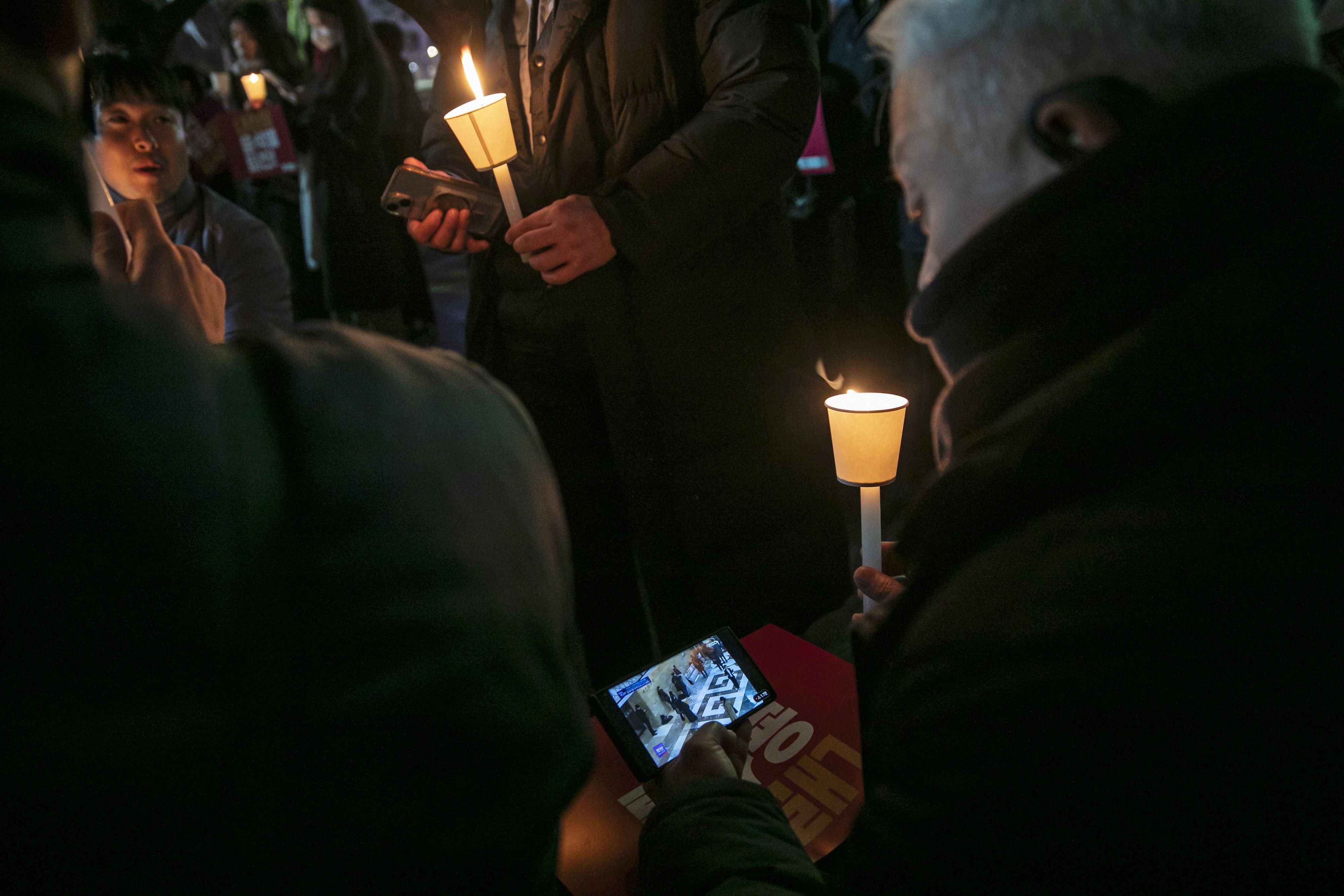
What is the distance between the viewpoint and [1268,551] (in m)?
0.53

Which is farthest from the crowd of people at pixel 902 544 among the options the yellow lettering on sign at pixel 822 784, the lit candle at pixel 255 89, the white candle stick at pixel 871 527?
the lit candle at pixel 255 89

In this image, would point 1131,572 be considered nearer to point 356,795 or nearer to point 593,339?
point 356,795

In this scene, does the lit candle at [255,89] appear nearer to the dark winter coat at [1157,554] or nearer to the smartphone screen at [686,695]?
the smartphone screen at [686,695]

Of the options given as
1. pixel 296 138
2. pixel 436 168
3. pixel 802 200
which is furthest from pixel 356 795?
pixel 296 138

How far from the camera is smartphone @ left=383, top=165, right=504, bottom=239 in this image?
180 cm

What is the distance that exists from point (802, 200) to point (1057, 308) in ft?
10.2

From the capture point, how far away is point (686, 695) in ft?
4.20

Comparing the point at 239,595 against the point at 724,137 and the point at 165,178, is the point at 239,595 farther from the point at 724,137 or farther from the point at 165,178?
the point at 165,178

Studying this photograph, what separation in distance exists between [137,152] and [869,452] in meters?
2.48

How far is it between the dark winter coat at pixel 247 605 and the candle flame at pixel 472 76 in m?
1.24

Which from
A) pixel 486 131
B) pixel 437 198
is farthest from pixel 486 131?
pixel 437 198

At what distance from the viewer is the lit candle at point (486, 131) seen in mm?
1520

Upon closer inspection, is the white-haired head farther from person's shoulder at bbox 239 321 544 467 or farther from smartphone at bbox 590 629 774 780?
smartphone at bbox 590 629 774 780

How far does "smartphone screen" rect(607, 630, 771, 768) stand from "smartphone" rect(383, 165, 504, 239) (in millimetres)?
1136
